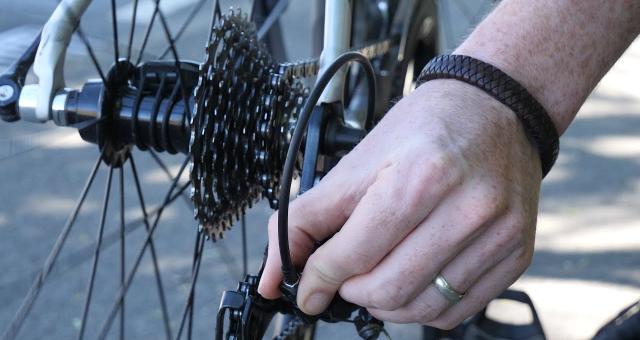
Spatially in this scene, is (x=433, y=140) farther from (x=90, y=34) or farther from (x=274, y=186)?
(x=90, y=34)

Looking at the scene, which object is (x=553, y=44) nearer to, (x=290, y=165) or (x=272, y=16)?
(x=290, y=165)

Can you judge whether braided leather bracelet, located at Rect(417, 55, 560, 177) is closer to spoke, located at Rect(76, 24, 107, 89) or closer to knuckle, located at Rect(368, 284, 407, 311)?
knuckle, located at Rect(368, 284, 407, 311)

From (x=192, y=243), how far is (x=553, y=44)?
3.38 ft

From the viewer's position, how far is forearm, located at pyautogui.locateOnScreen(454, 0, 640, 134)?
1.62ft

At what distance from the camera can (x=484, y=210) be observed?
0.42 m

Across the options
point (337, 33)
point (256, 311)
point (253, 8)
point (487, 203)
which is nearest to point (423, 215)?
point (487, 203)

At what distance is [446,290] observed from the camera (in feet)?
1.47

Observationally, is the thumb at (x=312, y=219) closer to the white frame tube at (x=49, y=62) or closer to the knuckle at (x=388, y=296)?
the knuckle at (x=388, y=296)

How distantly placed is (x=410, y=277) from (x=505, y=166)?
0.08 meters

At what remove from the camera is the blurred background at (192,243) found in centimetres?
128

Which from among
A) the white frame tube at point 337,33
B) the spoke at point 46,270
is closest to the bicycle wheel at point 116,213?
the spoke at point 46,270

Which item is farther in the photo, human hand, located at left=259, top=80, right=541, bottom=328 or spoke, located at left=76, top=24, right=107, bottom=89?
spoke, located at left=76, top=24, right=107, bottom=89

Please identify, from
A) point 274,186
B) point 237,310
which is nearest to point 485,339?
point 274,186

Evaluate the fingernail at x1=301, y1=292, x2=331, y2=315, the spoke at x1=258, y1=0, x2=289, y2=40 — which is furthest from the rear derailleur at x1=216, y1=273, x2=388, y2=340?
the spoke at x1=258, y1=0, x2=289, y2=40
